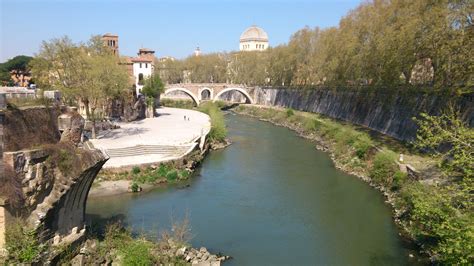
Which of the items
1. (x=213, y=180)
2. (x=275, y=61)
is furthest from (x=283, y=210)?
(x=275, y=61)

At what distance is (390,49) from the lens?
1071 inches

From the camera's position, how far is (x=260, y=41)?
445ft

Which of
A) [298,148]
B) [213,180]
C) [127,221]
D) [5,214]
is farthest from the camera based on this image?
[298,148]

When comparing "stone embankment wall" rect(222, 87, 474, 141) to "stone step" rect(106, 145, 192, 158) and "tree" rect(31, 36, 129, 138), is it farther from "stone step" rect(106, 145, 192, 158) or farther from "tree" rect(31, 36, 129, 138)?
"tree" rect(31, 36, 129, 138)

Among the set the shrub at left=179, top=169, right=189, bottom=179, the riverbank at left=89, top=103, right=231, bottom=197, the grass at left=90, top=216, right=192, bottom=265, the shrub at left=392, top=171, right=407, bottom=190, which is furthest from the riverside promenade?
the shrub at left=392, top=171, right=407, bottom=190

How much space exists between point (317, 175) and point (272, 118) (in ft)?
103

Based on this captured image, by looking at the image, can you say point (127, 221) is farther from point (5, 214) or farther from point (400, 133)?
point (400, 133)

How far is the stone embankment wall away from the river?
6953mm

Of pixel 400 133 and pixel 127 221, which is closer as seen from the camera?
pixel 127 221

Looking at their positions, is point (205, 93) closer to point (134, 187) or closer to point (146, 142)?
point (146, 142)

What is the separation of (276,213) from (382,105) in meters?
20.6

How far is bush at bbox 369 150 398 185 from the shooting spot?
74.2ft

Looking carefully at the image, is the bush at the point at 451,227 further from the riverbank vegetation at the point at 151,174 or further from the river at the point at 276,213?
the riverbank vegetation at the point at 151,174

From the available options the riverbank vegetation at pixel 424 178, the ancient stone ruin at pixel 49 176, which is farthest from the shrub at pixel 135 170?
the riverbank vegetation at pixel 424 178
